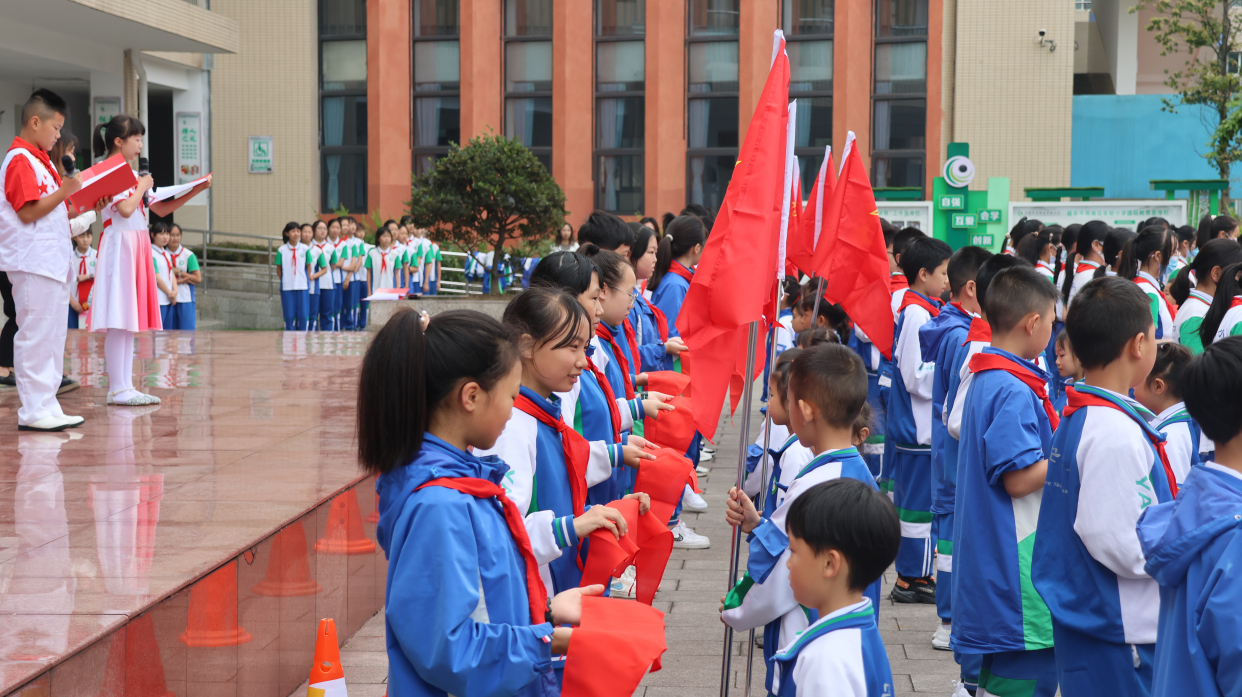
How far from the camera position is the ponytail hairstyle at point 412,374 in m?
2.01

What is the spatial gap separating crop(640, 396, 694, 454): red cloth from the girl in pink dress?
3.96 meters

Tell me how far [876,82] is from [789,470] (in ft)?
71.3

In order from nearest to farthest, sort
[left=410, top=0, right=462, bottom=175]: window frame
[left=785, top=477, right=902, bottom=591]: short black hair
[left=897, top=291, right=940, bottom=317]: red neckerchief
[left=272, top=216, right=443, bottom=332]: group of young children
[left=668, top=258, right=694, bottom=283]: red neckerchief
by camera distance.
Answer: [left=785, top=477, right=902, bottom=591]: short black hair < [left=897, top=291, right=940, bottom=317]: red neckerchief < [left=668, top=258, right=694, bottom=283]: red neckerchief < [left=272, top=216, right=443, bottom=332]: group of young children < [left=410, top=0, right=462, bottom=175]: window frame

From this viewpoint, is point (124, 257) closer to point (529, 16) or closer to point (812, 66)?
point (529, 16)

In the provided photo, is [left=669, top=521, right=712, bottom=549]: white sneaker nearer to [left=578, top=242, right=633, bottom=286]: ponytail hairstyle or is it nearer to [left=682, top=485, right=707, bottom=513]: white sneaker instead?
[left=682, top=485, right=707, bottom=513]: white sneaker

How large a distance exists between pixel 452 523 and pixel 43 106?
520 centimetres

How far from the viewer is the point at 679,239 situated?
630cm

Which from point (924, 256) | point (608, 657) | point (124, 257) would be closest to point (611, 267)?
point (924, 256)

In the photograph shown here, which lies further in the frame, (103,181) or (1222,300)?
(103,181)

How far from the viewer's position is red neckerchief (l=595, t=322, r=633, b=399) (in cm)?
431

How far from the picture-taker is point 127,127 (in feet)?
21.0

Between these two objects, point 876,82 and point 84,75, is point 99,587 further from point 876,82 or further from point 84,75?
point 876,82

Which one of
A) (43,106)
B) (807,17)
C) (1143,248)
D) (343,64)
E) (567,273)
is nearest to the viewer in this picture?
(567,273)

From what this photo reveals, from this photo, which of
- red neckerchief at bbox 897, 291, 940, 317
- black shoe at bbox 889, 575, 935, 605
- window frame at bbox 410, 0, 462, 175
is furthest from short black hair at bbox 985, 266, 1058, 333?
window frame at bbox 410, 0, 462, 175
